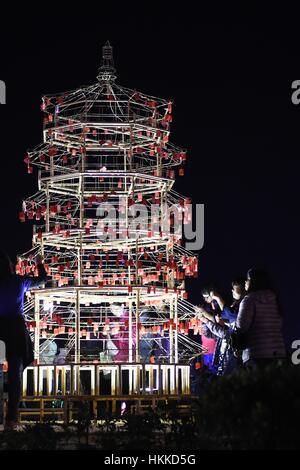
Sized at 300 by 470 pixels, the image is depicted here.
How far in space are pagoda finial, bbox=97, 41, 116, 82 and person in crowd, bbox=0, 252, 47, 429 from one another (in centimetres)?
911

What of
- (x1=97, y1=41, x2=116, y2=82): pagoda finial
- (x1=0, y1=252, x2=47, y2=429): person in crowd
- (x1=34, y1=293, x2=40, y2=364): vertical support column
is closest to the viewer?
(x1=0, y1=252, x2=47, y2=429): person in crowd

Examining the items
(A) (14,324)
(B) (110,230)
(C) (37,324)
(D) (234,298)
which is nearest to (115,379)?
(C) (37,324)

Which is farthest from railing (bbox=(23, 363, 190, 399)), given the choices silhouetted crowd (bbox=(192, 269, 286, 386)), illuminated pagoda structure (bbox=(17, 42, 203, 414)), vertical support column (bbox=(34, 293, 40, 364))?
silhouetted crowd (bbox=(192, 269, 286, 386))

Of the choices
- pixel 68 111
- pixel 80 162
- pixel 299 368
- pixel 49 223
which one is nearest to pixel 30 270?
pixel 49 223

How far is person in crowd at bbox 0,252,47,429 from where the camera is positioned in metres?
8.57

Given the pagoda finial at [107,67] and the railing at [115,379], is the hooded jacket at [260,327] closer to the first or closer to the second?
the railing at [115,379]

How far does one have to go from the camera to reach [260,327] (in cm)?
718

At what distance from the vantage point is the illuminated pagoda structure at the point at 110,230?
15.9 meters

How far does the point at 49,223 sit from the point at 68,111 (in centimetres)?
217

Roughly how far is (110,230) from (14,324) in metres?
7.78

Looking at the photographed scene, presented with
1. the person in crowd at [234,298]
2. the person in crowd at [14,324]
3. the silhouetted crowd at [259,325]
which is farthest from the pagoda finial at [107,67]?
the silhouetted crowd at [259,325]

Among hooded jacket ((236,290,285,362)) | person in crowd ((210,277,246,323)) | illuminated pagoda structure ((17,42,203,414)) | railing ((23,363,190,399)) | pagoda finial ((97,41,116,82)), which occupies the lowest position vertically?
railing ((23,363,190,399))

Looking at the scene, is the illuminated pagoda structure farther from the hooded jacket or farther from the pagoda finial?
the hooded jacket

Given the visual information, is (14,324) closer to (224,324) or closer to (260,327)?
(224,324)
